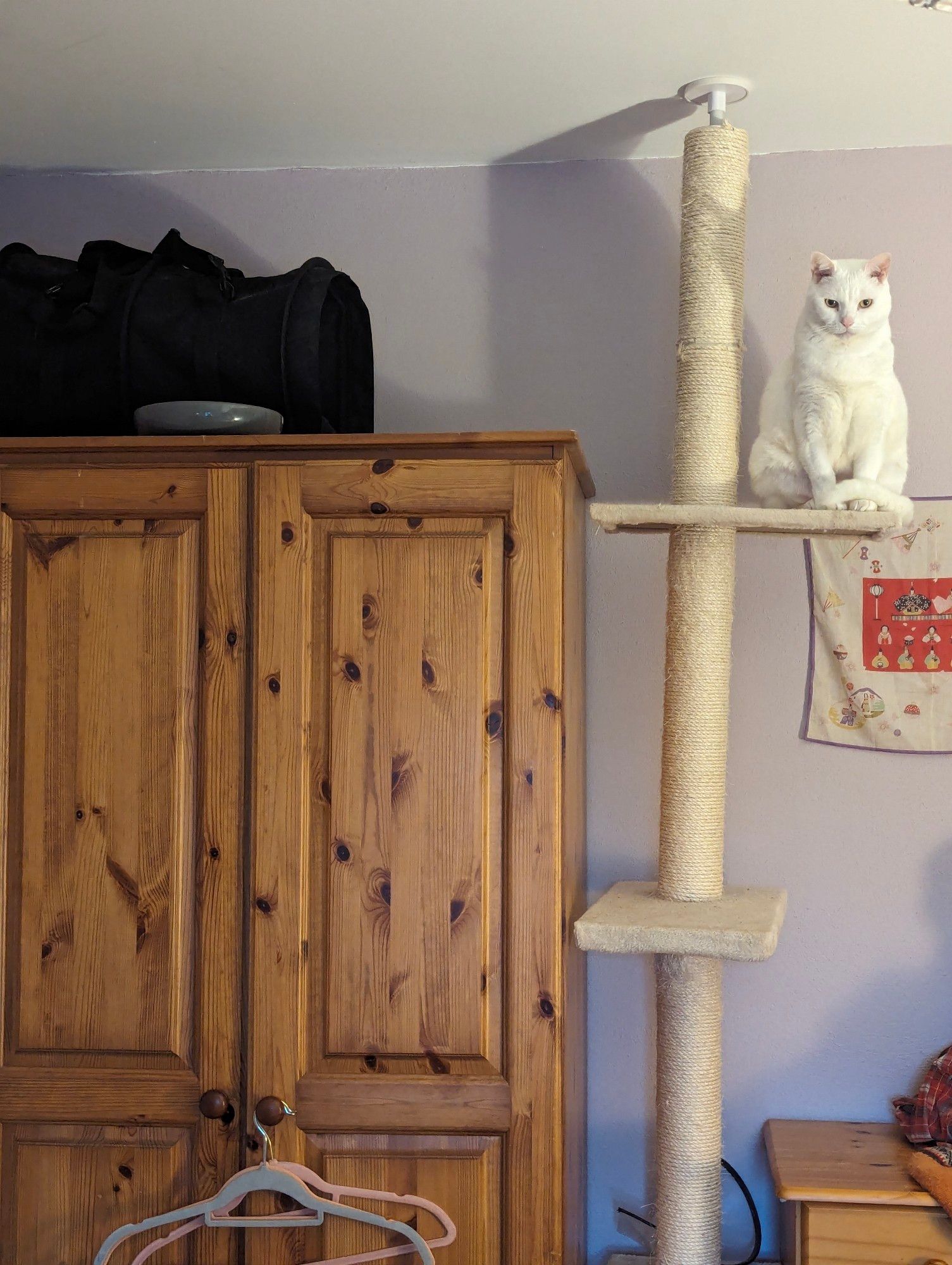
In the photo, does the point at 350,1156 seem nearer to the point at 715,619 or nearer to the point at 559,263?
the point at 715,619

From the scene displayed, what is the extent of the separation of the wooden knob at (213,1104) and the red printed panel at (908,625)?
140 centimetres

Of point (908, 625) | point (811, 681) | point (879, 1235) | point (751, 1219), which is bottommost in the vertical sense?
point (751, 1219)

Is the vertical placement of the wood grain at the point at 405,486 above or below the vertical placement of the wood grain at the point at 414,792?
above

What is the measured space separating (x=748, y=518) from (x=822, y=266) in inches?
16.6

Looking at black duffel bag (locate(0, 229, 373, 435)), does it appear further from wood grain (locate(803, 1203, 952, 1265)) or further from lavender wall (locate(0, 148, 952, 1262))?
wood grain (locate(803, 1203, 952, 1265))

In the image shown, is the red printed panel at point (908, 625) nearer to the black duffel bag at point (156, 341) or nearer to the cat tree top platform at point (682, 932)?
the cat tree top platform at point (682, 932)

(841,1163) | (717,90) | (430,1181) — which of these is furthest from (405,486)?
(841,1163)

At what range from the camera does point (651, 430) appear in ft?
7.63

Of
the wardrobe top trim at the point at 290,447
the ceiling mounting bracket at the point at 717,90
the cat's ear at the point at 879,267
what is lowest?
the wardrobe top trim at the point at 290,447

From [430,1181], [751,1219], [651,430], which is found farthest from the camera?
[651,430]

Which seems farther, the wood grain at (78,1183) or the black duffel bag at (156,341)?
the black duffel bag at (156,341)

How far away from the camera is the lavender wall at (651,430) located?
7.31 feet

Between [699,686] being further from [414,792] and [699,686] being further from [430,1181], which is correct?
[430,1181]

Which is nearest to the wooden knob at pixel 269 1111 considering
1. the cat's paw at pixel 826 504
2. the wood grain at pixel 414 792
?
the wood grain at pixel 414 792
